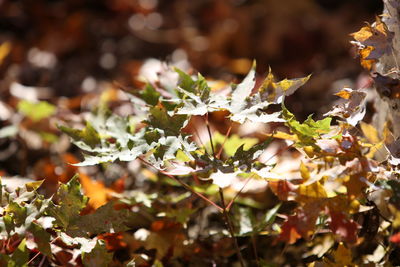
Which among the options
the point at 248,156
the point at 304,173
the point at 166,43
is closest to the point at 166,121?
the point at 248,156

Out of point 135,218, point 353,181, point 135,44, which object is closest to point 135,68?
point 135,44

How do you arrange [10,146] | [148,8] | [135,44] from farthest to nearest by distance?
[148,8]
[135,44]
[10,146]

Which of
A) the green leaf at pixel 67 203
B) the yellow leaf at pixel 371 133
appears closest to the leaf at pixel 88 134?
the green leaf at pixel 67 203

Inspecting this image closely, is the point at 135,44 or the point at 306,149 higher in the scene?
the point at 306,149

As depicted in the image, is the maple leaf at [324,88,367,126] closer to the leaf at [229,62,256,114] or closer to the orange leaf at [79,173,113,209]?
the leaf at [229,62,256,114]

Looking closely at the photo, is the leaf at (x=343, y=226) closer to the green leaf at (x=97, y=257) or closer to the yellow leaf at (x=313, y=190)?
the yellow leaf at (x=313, y=190)

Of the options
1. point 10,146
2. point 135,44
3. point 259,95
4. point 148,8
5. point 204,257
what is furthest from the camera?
point 148,8

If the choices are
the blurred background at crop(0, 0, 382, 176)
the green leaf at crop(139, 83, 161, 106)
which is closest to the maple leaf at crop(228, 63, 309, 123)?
the green leaf at crop(139, 83, 161, 106)

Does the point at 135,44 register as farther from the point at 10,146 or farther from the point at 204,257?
the point at 204,257
